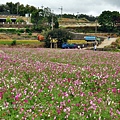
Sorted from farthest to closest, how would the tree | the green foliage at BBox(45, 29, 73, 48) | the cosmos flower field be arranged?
1. the tree
2. the green foliage at BBox(45, 29, 73, 48)
3. the cosmos flower field

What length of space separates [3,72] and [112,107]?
4442 millimetres

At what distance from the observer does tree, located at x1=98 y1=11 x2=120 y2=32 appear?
9606 centimetres

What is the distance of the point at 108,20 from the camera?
9675cm

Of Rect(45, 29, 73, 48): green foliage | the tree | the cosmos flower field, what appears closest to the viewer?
the cosmos flower field

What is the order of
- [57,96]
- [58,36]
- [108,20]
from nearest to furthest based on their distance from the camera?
[57,96], [58,36], [108,20]

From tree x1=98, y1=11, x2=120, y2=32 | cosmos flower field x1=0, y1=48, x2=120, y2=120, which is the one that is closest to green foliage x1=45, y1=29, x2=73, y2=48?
tree x1=98, y1=11, x2=120, y2=32

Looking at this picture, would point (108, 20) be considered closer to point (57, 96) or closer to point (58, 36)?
point (58, 36)

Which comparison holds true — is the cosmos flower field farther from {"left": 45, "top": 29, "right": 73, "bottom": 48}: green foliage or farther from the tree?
the tree

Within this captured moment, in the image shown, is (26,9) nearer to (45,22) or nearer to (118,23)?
(45,22)

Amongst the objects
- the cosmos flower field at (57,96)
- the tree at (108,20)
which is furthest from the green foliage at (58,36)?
the cosmos flower field at (57,96)

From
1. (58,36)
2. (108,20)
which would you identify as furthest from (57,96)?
(108,20)

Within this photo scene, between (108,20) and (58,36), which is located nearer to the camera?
(58,36)

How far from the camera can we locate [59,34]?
5488cm

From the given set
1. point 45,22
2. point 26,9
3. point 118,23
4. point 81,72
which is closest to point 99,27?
point 118,23
